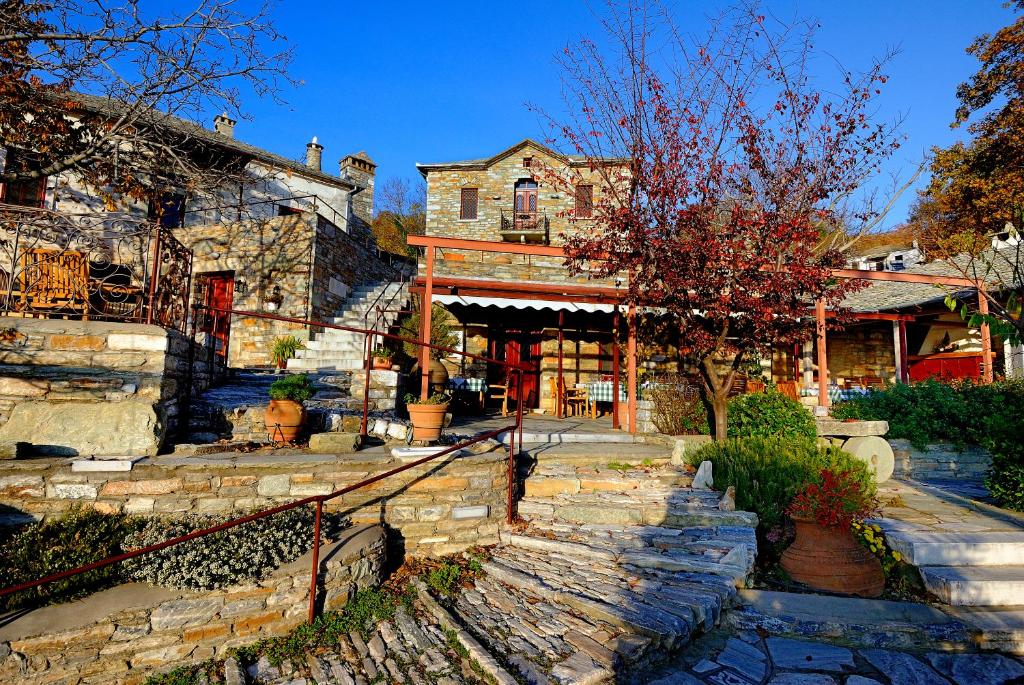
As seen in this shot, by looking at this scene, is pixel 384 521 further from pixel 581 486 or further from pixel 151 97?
pixel 151 97

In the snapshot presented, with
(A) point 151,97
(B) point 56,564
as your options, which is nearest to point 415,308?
(A) point 151,97

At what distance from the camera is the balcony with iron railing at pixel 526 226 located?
19280 mm

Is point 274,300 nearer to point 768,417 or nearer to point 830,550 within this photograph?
point 768,417

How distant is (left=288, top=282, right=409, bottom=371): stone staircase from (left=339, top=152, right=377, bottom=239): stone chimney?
885 centimetres

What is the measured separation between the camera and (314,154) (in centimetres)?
2084

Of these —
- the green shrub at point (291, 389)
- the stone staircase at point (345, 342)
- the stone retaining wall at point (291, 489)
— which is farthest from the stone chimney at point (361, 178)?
the stone retaining wall at point (291, 489)

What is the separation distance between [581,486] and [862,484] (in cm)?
293

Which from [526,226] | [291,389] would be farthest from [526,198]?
[291,389]

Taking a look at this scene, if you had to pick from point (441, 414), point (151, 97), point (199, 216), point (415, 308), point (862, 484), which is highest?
point (199, 216)

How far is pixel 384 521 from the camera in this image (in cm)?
497

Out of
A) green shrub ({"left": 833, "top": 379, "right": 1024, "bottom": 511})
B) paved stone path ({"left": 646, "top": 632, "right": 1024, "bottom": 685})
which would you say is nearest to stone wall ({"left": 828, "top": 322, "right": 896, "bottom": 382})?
green shrub ({"left": 833, "top": 379, "right": 1024, "bottom": 511})

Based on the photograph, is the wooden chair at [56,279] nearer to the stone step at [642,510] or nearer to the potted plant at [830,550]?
the stone step at [642,510]

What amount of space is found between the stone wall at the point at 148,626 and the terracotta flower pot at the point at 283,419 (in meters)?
2.10

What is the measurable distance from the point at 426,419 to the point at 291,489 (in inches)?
64.1
